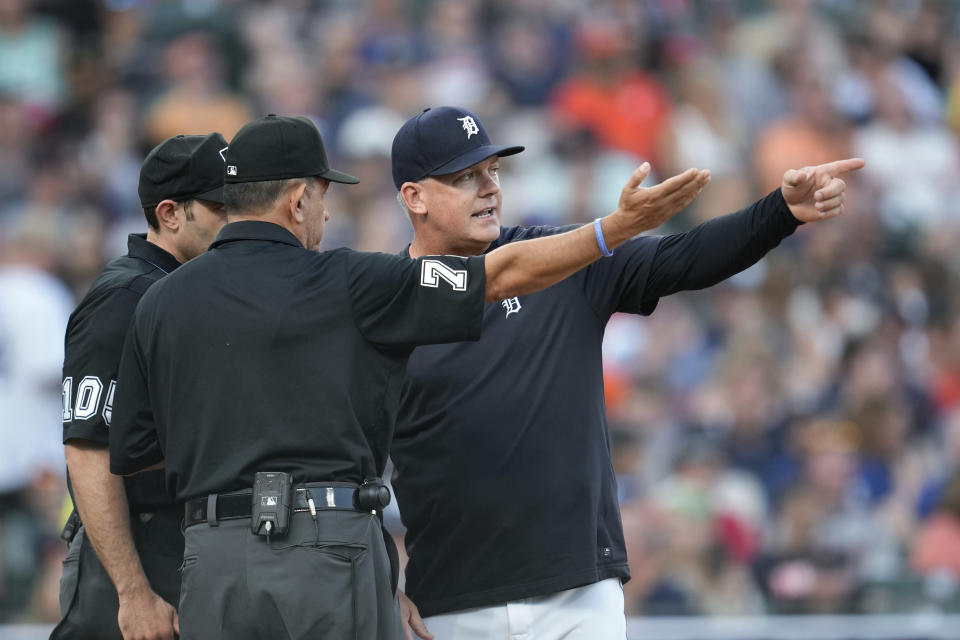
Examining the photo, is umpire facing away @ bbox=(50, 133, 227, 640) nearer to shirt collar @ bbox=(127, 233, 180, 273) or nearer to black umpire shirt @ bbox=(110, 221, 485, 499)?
shirt collar @ bbox=(127, 233, 180, 273)

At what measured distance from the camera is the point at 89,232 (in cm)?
941

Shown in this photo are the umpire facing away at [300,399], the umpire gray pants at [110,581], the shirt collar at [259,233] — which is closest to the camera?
the umpire facing away at [300,399]

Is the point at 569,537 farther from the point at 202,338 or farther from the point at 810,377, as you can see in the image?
the point at 810,377

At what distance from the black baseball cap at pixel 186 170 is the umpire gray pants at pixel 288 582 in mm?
1106

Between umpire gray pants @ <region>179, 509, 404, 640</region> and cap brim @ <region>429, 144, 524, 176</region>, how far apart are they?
49.7 inches

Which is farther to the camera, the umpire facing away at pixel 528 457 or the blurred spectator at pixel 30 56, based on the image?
the blurred spectator at pixel 30 56

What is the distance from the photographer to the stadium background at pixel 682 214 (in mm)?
8156

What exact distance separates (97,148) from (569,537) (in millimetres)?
6794

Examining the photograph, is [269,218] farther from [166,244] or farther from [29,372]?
[29,372]

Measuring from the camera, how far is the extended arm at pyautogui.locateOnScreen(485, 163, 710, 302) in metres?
3.65

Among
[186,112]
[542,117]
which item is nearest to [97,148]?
[186,112]

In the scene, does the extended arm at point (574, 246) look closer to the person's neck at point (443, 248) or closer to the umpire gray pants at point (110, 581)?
the person's neck at point (443, 248)

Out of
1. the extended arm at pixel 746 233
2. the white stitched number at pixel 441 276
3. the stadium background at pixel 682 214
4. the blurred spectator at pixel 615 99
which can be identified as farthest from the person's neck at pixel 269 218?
the blurred spectator at pixel 615 99

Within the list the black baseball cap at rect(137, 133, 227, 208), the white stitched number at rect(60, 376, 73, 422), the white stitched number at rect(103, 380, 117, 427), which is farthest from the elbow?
the white stitched number at rect(60, 376, 73, 422)
